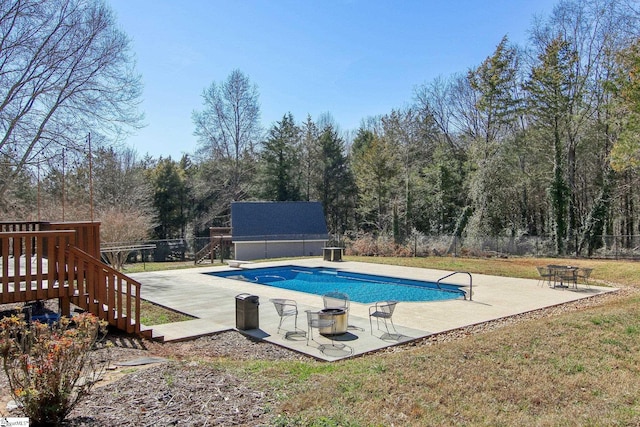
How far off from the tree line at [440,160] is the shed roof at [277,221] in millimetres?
3712

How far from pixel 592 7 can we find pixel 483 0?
46.7 ft

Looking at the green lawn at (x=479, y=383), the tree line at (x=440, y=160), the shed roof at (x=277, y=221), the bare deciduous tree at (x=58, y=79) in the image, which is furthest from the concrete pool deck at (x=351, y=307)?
the shed roof at (x=277, y=221)

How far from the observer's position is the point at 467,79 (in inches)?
1169

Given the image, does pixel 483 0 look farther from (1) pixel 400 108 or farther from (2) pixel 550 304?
(1) pixel 400 108

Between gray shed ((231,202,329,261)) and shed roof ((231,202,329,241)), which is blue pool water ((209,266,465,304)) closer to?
gray shed ((231,202,329,261))

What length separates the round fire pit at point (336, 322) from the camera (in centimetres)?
708

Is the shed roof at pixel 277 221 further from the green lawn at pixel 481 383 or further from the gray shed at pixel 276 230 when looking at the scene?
the green lawn at pixel 481 383

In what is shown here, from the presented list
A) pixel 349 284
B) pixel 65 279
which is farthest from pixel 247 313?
pixel 349 284

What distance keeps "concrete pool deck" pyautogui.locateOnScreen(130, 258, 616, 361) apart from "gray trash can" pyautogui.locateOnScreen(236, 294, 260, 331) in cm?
16

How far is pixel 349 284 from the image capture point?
1541 cm

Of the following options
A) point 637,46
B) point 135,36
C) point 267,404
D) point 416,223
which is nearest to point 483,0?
point 637,46

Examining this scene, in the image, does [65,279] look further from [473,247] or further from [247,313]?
[473,247]

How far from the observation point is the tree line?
826 inches

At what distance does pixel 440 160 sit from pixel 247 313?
23516 millimetres
